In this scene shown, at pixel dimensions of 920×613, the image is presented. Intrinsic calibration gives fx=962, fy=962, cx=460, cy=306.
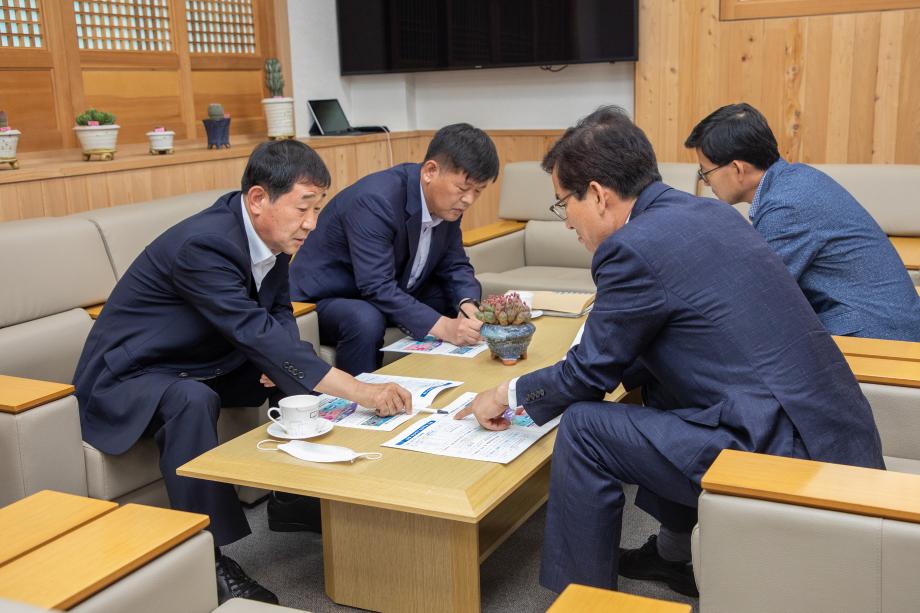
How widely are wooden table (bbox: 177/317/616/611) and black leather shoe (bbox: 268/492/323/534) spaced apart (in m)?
0.38

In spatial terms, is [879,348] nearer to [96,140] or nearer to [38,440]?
[38,440]

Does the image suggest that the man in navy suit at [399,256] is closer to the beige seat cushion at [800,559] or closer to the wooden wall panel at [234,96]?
the beige seat cushion at [800,559]

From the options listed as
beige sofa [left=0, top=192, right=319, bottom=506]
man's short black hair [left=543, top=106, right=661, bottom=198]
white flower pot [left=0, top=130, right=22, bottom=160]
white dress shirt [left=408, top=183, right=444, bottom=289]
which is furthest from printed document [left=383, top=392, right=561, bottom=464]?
white flower pot [left=0, top=130, right=22, bottom=160]

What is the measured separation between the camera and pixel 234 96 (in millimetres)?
5125

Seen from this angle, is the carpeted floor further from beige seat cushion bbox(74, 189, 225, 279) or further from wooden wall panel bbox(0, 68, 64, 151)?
wooden wall panel bbox(0, 68, 64, 151)

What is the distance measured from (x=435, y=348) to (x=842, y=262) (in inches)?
45.9

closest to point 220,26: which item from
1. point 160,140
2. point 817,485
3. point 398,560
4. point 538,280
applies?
point 160,140

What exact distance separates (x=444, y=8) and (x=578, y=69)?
836mm

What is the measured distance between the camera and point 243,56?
514 centimetres

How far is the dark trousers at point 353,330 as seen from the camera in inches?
127

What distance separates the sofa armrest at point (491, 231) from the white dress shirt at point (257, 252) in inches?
76.9

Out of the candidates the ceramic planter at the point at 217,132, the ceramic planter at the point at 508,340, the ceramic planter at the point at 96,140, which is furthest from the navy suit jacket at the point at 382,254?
the ceramic planter at the point at 217,132

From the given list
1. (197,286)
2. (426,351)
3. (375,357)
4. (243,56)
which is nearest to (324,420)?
(197,286)

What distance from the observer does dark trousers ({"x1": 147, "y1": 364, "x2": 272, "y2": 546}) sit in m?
2.27
